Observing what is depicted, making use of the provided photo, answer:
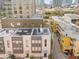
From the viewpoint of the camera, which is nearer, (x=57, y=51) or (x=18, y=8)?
(x=57, y=51)

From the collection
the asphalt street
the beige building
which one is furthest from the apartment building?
the beige building

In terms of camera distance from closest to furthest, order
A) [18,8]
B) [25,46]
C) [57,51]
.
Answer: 1. [25,46]
2. [57,51]
3. [18,8]

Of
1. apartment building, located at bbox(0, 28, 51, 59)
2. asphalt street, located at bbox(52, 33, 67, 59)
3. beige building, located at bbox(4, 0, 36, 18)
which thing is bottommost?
asphalt street, located at bbox(52, 33, 67, 59)

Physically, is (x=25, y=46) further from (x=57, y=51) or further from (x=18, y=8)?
(x=18, y=8)

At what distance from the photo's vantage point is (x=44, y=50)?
63.4ft

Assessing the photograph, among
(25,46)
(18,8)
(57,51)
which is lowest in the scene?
(57,51)

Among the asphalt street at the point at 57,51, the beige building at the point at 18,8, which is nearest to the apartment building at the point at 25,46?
the asphalt street at the point at 57,51

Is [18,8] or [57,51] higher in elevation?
[18,8]

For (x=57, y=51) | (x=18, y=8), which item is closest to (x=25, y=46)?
(x=57, y=51)

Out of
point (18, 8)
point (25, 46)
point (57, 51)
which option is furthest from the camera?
point (18, 8)

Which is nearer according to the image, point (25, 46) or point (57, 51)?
point (25, 46)

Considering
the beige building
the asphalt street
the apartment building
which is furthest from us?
the beige building

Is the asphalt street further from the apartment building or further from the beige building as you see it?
the beige building

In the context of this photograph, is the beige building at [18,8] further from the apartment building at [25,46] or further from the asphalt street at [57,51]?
the apartment building at [25,46]
